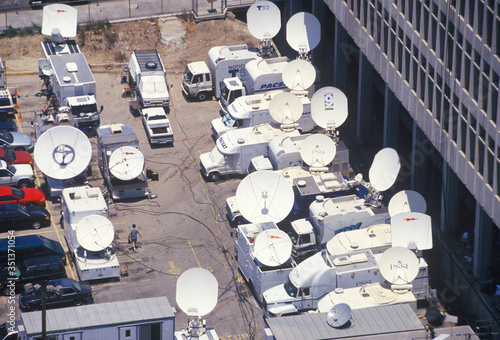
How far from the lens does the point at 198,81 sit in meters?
87.8

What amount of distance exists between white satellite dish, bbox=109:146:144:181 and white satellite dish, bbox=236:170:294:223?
31.9ft

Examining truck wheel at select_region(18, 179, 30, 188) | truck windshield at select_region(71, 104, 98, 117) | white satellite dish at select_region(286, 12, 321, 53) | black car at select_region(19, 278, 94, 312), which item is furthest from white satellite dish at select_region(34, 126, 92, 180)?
white satellite dish at select_region(286, 12, 321, 53)

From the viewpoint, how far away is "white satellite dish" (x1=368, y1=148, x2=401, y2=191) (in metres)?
67.1

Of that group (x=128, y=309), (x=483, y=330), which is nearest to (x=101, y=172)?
(x=128, y=309)

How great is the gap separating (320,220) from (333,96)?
43.4 ft

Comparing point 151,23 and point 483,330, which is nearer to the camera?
point 483,330

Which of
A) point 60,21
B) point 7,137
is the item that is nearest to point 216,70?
point 60,21

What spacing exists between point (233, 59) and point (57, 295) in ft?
107

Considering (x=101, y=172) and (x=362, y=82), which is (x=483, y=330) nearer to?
(x=362, y=82)

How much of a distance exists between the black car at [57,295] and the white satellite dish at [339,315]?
55.1 feet

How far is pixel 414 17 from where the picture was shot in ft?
221

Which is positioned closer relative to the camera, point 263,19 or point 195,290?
point 195,290

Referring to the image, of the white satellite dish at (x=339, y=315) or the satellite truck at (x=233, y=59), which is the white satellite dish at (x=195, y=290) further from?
the satellite truck at (x=233, y=59)

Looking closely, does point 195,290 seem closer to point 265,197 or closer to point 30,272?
point 265,197
